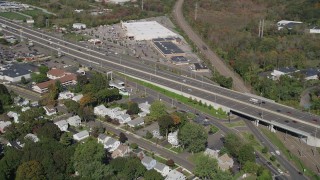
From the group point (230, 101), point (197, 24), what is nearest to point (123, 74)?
point (230, 101)

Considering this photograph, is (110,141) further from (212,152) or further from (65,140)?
(212,152)

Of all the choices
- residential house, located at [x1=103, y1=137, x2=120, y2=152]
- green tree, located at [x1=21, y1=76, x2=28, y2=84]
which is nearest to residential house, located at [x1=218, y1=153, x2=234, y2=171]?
residential house, located at [x1=103, y1=137, x2=120, y2=152]

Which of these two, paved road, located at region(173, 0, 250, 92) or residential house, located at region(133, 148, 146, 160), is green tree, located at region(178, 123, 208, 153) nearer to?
residential house, located at region(133, 148, 146, 160)

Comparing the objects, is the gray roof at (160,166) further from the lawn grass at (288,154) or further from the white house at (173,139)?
the lawn grass at (288,154)

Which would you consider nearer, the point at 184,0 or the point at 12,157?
the point at 12,157

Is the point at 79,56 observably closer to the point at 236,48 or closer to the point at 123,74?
the point at 123,74

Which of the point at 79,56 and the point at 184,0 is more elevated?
the point at 184,0

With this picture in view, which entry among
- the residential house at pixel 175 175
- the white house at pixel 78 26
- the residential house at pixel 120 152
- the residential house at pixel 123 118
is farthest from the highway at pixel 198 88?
the residential house at pixel 120 152

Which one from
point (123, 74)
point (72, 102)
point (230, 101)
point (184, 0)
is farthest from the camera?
point (184, 0)
